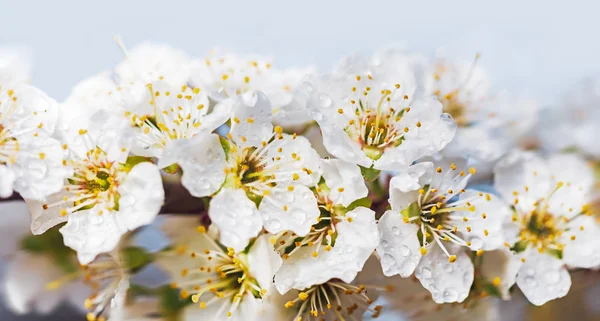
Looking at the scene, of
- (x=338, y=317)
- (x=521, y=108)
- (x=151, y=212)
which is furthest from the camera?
(x=521, y=108)

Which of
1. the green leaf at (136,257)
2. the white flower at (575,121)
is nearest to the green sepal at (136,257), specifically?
the green leaf at (136,257)

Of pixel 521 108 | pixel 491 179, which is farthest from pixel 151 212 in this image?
pixel 521 108

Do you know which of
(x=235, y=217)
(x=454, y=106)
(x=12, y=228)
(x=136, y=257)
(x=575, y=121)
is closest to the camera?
(x=235, y=217)

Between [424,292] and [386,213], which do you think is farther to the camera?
[424,292]

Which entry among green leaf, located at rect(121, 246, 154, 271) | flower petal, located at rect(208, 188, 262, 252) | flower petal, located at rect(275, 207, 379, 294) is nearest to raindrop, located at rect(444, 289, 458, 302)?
flower petal, located at rect(275, 207, 379, 294)

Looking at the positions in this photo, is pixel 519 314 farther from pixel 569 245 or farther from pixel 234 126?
pixel 234 126

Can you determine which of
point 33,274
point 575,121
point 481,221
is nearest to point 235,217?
point 481,221

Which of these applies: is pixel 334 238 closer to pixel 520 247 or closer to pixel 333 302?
pixel 333 302
